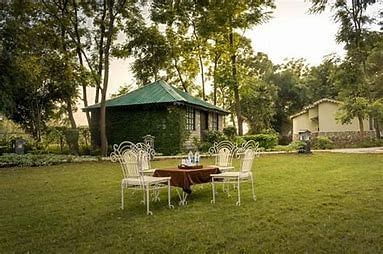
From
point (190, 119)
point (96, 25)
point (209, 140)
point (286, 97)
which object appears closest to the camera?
point (209, 140)

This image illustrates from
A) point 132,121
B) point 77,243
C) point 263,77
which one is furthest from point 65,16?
point 263,77

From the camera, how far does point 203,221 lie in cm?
545

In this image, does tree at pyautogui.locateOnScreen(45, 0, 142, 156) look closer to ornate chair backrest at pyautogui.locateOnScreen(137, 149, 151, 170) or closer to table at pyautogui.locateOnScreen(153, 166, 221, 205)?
ornate chair backrest at pyautogui.locateOnScreen(137, 149, 151, 170)

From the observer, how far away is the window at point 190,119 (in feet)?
69.8

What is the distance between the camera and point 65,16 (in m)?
21.6

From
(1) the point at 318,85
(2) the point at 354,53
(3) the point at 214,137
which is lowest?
(3) the point at 214,137

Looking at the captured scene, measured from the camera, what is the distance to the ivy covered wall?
778 inches

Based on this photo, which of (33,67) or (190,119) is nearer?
(33,67)

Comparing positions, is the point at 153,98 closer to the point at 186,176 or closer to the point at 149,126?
the point at 149,126

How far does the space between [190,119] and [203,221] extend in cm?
1648

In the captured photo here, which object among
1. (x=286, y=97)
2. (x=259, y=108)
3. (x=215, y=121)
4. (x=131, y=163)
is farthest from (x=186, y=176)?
(x=286, y=97)

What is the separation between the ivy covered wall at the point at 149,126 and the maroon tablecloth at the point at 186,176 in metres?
12.3

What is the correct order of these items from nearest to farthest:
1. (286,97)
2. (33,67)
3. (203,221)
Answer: (203,221)
(33,67)
(286,97)

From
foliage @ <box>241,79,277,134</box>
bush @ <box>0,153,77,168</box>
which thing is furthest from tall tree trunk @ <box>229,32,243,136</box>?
bush @ <box>0,153,77,168</box>
